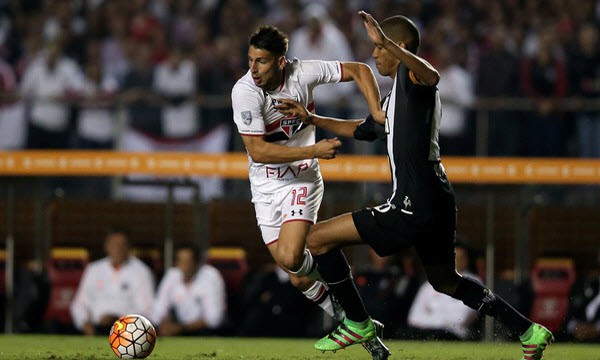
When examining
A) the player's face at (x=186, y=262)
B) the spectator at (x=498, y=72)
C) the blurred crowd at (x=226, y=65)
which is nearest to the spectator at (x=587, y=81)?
the blurred crowd at (x=226, y=65)

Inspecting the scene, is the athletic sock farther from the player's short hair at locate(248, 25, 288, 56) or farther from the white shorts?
the player's short hair at locate(248, 25, 288, 56)

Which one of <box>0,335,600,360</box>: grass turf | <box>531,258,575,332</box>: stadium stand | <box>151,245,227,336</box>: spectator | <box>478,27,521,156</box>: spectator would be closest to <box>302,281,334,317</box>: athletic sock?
<box>0,335,600,360</box>: grass turf

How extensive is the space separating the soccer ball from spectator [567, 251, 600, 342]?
212 inches

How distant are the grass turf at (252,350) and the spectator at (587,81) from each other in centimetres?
301

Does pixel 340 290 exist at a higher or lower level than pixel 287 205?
lower

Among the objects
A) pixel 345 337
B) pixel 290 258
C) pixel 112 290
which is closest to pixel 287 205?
pixel 290 258

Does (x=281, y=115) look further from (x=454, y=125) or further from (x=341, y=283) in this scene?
(x=454, y=125)

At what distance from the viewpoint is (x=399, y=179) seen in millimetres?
8375

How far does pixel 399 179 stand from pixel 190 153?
247 inches

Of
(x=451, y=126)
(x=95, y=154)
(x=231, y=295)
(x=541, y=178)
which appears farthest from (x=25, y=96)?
(x=541, y=178)

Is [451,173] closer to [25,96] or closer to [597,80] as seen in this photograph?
[597,80]

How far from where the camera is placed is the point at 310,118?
8.91m

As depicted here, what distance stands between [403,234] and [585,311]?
5626mm

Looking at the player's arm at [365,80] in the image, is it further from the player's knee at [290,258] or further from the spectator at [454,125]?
the spectator at [454,125]
